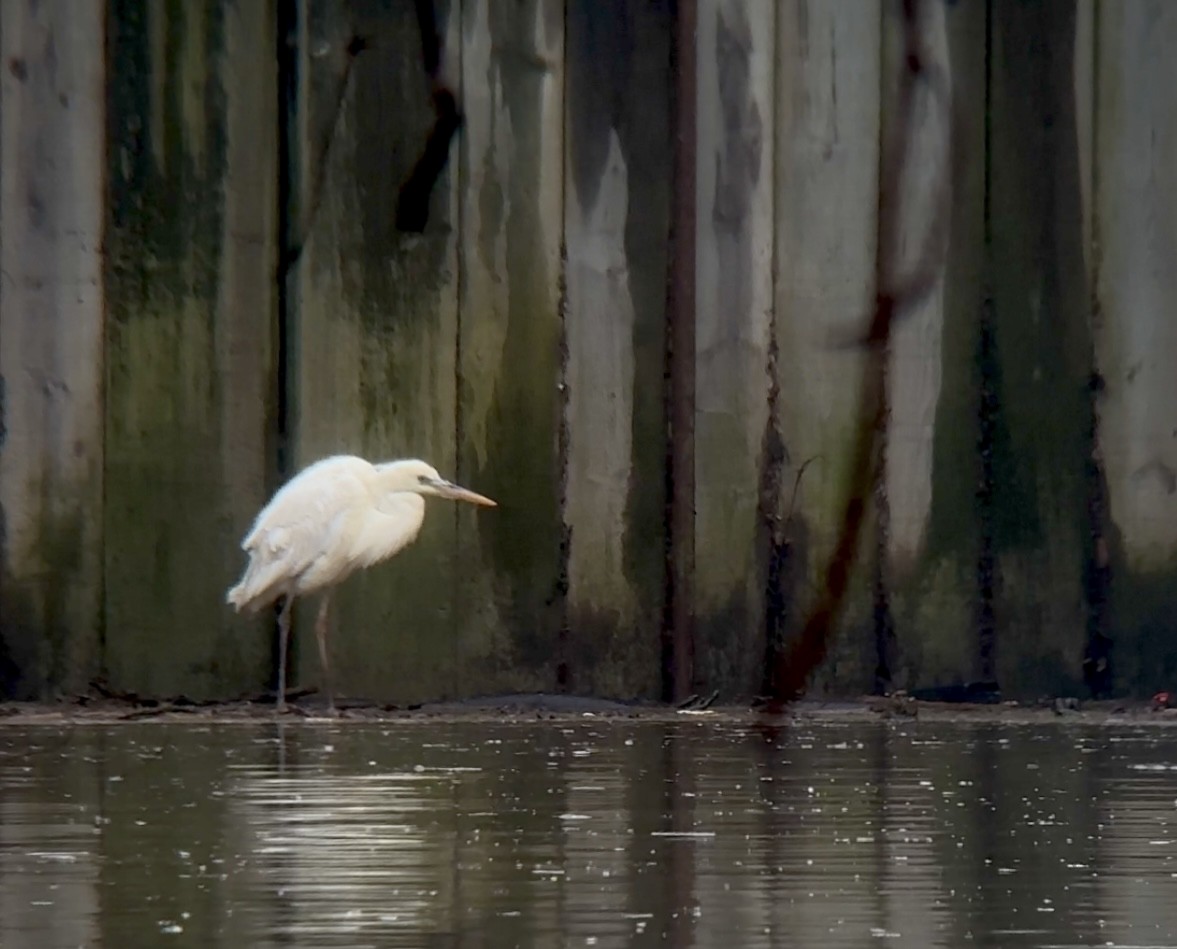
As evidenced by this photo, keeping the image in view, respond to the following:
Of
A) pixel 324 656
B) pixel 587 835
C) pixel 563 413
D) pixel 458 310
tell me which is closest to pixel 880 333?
pixel 563 413

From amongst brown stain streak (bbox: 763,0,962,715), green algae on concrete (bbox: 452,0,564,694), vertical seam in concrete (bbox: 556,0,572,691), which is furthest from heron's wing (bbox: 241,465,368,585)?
brown stain streak (bbox: 763,0,962,715)

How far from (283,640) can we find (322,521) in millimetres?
242

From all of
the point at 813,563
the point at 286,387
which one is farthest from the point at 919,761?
the point at 286,387

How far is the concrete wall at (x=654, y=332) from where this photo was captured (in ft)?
15.8

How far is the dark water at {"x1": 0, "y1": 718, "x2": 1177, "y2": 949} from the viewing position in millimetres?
2789

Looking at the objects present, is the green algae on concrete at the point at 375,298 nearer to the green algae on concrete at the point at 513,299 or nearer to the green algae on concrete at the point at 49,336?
the green algae on concrete at the point at 513,299

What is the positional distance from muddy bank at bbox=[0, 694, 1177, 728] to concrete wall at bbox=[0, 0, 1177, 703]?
4 centimetres

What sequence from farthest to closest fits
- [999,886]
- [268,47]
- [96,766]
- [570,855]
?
[268,47]
[96,766]
[570,855]
[999,886]

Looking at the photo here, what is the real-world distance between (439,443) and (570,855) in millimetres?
1746

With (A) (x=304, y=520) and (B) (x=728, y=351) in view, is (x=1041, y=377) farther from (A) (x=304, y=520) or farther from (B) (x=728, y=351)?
(A) (x=304, y=520)

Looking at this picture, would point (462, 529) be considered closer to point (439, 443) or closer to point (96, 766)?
point (439, 443)

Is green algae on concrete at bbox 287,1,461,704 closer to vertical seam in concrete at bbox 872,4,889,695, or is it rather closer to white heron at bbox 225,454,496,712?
white heron at bbox 225,454,496,712

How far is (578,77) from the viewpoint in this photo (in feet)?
15.9

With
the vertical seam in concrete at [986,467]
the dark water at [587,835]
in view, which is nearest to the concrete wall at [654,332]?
the vertical seam in concrete at [986,467]
